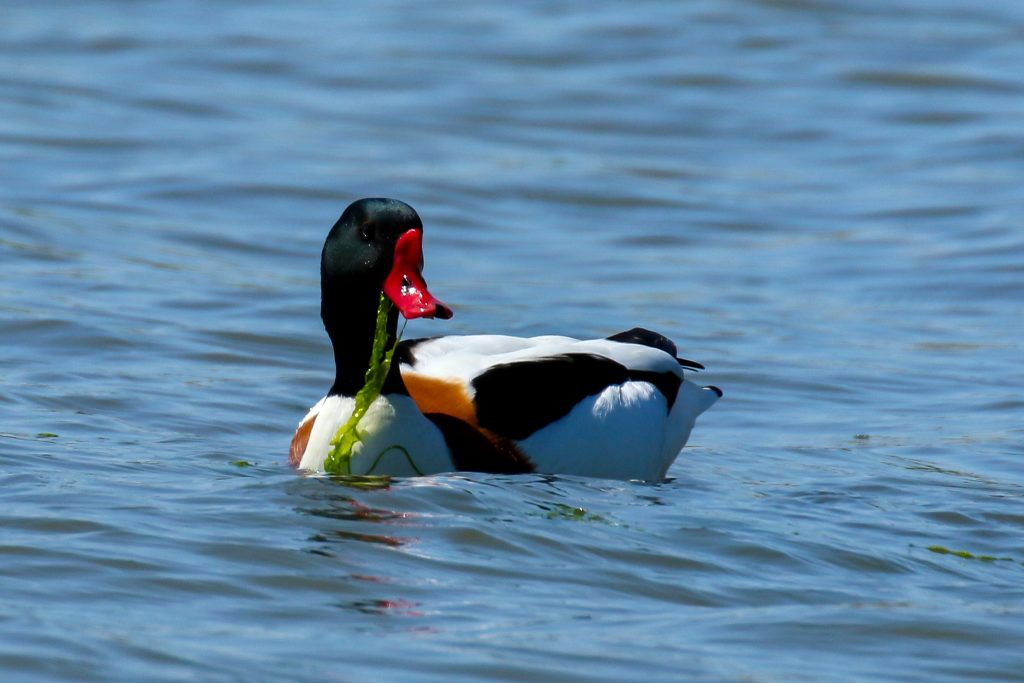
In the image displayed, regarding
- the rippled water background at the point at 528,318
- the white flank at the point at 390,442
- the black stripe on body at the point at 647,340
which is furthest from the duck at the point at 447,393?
the black stripe on body at the point at 647,340

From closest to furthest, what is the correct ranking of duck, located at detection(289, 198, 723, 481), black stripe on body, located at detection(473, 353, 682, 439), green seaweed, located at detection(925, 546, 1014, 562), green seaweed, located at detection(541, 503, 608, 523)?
green seaweed, located at detection(925, 546, 1014, 562), green seaweed, located at detection(541, 503, 608, 523), duck, located at detection(289, 198, 723, 481), black stripe on body, located at detection(473, 353, 682, 439)

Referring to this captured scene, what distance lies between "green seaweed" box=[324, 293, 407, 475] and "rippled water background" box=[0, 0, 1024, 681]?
19 centimetres

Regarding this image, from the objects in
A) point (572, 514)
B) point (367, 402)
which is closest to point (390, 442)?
point (367, 402)

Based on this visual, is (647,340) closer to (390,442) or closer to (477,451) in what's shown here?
(477,451)

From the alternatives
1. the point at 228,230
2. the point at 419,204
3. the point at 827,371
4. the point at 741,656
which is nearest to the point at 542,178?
the point at 419,204

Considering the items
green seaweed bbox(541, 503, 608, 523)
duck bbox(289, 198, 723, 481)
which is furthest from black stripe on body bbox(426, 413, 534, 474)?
green seaweed bbox(541, 503, 608, 523)

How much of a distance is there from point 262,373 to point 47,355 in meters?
1.10

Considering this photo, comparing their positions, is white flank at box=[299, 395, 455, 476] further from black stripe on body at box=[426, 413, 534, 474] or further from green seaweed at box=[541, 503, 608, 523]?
green seaweed at box=[541, 503, 608, 523]

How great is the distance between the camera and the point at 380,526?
595 centimetres

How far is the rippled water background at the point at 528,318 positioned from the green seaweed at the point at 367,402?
19 cm

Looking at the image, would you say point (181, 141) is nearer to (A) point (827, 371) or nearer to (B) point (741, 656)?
(A) point (827, 371)

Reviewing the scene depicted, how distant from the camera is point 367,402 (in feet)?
22.2

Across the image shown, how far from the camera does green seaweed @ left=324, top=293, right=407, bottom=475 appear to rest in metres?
6.70

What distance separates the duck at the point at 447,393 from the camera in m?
6.66
